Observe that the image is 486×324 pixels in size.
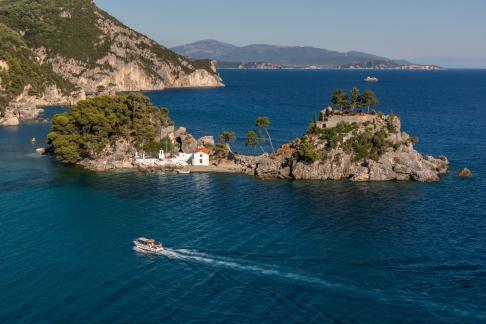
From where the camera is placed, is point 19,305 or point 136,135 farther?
point 136,135

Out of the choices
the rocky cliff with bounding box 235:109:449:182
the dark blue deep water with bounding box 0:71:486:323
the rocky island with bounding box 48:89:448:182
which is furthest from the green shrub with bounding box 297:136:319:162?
the dark blue deep water with bounding box 0:71:486:323

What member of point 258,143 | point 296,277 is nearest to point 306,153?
point 258,143

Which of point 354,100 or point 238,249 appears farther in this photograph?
point 354,100

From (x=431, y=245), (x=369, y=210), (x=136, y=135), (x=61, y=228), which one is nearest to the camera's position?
(x=431, y=245)

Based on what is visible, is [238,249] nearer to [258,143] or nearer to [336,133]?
[336,133]

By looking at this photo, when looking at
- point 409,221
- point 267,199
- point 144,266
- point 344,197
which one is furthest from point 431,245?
point 144,266

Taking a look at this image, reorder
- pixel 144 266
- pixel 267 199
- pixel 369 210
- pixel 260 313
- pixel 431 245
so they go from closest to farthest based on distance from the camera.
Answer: pixel 260 313, pixel 144 266, pixel 431 245, pixel 369 210, pixel 267 199

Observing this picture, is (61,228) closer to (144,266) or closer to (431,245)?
(144,266)
